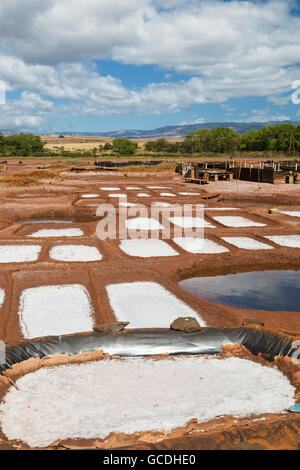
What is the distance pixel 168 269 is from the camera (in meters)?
11.0

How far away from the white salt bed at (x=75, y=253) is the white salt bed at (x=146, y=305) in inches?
97.8

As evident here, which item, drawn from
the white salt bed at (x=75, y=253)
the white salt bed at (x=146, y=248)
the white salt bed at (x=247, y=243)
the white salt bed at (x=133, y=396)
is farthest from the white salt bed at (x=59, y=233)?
the white salt bed at (x=133, y=396)

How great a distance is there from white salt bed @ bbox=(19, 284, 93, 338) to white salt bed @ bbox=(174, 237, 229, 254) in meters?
4.78

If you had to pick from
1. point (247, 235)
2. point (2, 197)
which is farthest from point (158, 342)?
point (2, 197)

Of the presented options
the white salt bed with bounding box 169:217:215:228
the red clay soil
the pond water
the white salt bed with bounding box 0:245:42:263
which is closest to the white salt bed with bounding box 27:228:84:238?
the red clay soil

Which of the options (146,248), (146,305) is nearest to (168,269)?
(146,248)

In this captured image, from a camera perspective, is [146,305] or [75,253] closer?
[146,305]

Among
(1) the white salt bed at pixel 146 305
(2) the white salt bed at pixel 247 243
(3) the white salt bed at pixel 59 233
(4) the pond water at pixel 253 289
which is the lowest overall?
(4) the pond water at pixel 253 289

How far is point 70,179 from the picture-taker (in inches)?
1345

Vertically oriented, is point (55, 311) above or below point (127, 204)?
below

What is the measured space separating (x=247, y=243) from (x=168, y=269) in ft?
14.0

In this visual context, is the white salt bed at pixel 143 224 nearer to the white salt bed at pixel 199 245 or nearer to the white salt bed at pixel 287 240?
the white salt bed at pixel 199 245

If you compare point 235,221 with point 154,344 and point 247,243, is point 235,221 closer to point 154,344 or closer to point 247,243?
point 247,243

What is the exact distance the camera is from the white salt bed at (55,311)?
7238 millimetres
